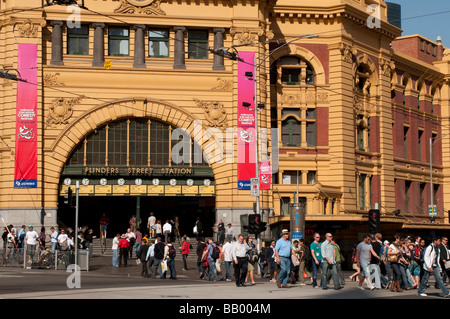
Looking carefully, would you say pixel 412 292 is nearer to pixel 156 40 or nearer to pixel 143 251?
pixel 143 251

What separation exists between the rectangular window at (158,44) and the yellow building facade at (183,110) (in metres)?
0.07

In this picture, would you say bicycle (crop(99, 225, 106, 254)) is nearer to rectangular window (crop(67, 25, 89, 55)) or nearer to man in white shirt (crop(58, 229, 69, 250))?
man in white shirt (crop(58, 229, 69, 250))

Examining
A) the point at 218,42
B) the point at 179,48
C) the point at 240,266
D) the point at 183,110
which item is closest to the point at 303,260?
the point at 240,266

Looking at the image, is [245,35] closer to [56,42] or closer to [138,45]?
[138,45]

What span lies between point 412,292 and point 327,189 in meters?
25.4

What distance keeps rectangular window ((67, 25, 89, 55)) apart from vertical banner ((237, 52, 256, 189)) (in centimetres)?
983

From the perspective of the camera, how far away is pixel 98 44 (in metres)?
49.5

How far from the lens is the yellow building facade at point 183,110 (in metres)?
48.4

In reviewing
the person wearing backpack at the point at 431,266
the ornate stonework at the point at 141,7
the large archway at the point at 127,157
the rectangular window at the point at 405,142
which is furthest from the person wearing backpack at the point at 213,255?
the rectangular window at the point at 405,142

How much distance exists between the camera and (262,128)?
50.8 m

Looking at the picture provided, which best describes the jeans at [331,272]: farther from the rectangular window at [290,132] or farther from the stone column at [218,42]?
the rectangular window at [290,132]

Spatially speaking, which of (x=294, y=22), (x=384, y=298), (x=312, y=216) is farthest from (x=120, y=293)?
(x=294, y=22)

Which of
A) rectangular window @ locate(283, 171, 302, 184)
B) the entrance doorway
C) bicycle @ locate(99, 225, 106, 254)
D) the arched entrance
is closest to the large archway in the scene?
the arched entrance

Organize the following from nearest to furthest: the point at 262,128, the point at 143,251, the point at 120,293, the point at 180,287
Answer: the point at 120,293 < the point at 180,287 < the point at 143,251 < the point at 262,128
